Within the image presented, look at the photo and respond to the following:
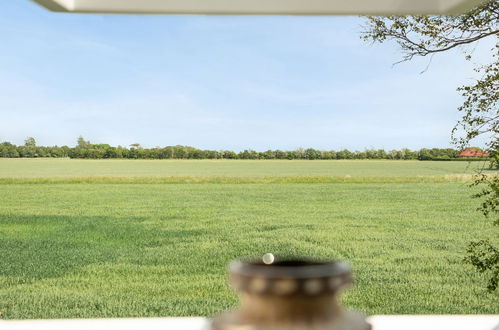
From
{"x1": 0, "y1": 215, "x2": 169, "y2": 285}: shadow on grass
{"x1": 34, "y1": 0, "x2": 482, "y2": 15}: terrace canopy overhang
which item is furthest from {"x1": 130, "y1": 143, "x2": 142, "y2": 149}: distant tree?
{"x1": 34, "y1": 0, "x2": 482, "y2": 15}: terrace canopy overhang

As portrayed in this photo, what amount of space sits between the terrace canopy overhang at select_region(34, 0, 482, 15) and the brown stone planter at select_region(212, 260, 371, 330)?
1246mm

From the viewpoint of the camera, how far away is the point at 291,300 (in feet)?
2.93

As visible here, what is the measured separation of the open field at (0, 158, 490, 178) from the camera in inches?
681

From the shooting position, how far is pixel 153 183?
1706 centimetres

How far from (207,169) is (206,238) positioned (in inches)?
426

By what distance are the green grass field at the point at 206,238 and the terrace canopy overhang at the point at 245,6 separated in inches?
→ 120

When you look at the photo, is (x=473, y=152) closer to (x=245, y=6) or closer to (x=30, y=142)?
(x=245, y=6)

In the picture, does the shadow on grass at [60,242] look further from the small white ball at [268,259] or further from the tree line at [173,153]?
the small white ball at [268,259]

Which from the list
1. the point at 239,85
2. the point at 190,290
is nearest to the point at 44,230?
the point at 190,290

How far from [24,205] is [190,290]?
328 inches

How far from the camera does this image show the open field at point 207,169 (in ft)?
56.7

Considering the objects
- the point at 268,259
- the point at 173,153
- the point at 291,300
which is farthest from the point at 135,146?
the point at 291,300

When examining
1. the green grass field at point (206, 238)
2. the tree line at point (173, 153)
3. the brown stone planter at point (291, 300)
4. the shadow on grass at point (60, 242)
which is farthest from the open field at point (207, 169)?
the brown stone planter at point (291, 300)

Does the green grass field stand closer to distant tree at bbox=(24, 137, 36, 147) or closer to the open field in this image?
the open field
